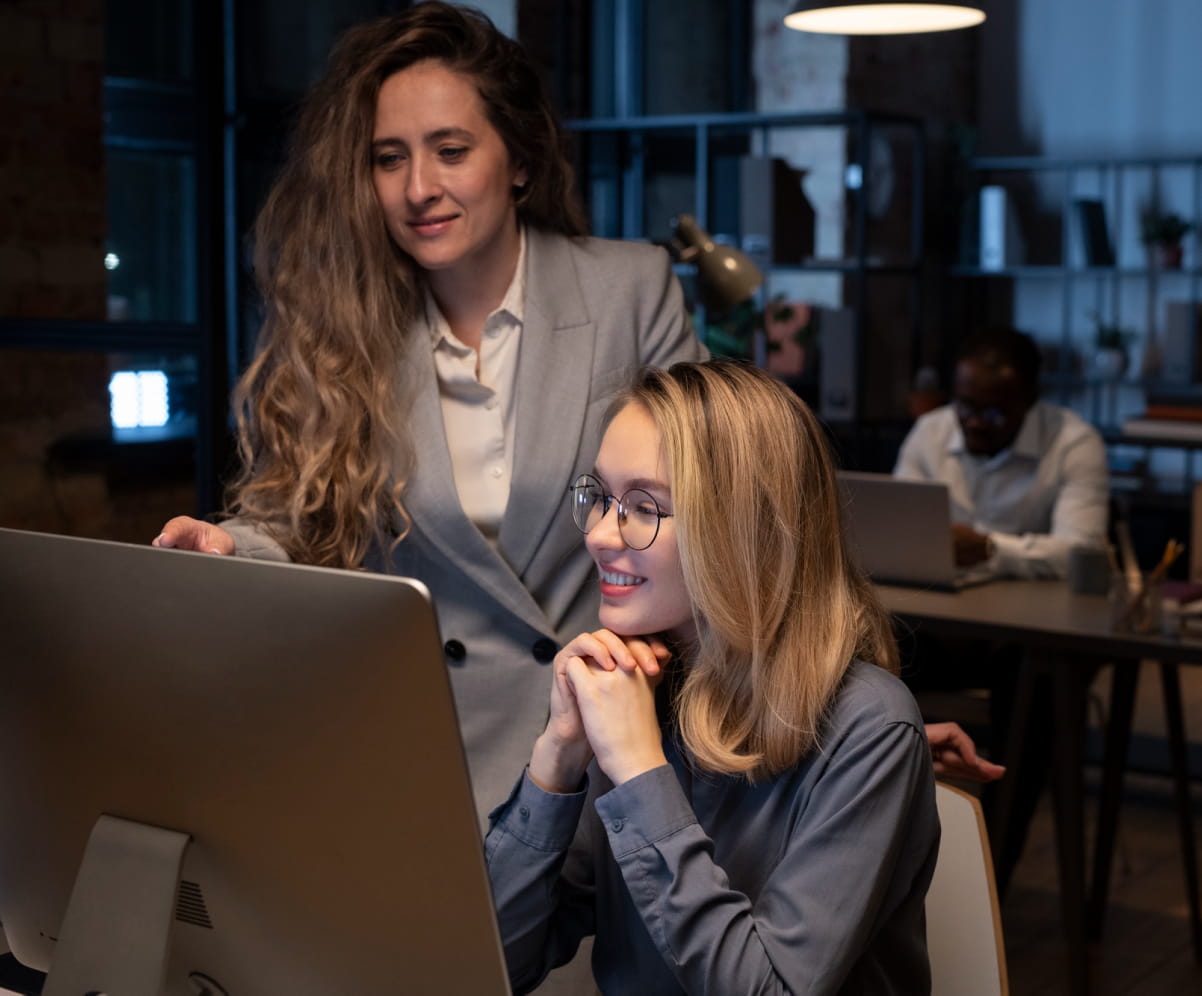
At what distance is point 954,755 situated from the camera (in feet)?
4.83

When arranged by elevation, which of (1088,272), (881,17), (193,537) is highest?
(881,17)

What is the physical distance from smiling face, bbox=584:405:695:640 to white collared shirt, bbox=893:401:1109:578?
2.15m

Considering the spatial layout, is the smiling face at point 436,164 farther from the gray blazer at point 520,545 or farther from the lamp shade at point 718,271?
the lamp shade at point 718,271

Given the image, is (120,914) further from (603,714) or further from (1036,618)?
(1036,618)

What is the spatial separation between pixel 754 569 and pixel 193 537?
0.54 m

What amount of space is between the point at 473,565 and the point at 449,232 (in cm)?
37

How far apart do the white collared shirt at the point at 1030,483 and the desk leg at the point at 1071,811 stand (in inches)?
17.9

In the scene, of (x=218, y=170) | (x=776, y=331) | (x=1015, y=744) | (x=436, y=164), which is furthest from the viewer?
(x=776, y=331)

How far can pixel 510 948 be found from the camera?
1224 mm

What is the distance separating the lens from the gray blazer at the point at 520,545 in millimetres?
1674

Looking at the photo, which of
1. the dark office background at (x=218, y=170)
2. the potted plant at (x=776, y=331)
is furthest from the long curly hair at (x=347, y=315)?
the potted plant at (x=776, y=331)

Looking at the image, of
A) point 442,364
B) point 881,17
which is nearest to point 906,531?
point 881,17

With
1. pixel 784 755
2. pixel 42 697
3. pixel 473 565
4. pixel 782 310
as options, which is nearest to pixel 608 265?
pixel 473 565

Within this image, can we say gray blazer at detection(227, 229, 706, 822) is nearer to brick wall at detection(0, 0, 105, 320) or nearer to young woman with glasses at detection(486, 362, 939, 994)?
young woman with glasses at detection(486, 362, 939, 994)
